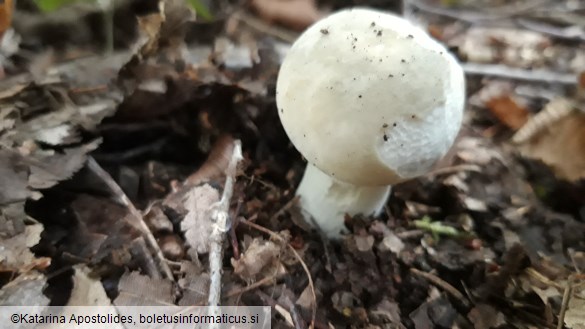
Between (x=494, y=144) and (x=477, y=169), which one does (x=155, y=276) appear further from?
(x=494, y=144)

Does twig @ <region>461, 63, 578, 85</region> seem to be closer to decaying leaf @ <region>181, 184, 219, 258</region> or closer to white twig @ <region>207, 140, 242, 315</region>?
white twig @ <region>207, 140, 242, 315</region>

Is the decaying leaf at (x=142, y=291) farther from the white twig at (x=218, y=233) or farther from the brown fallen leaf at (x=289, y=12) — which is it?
the brown fallen leaf at (x=289, y=12)

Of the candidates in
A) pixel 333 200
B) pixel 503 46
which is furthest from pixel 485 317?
pixel 503 46

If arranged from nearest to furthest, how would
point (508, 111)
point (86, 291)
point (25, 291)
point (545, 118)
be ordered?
1. point (25, 291)
2. point (86, 291)
3. point (545, 118)
4. point (508, 111)

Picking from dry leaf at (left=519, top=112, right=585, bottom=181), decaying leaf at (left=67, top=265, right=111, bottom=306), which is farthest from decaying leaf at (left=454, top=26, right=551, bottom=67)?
decaying leaf at (left=67, top=265, right=111, bottom=306)

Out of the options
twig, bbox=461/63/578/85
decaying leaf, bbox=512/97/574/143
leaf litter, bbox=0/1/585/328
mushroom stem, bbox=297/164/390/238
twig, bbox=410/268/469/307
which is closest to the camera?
leaf litter, bbox=0/1/585/328

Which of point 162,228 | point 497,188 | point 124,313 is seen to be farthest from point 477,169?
point 124,313

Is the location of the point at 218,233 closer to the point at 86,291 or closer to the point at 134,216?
the point at 134,216

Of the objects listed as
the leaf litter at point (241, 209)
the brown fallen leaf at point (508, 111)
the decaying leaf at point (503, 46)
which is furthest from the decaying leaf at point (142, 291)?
the decaying leaf at point (503, 46)
